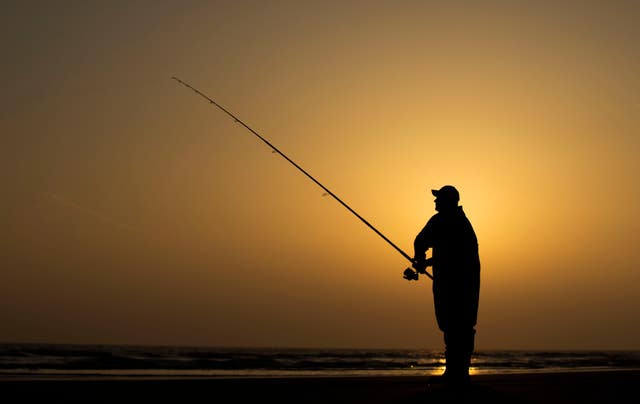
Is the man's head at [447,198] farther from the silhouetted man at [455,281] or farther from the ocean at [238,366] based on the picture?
the ocean at [238,366]

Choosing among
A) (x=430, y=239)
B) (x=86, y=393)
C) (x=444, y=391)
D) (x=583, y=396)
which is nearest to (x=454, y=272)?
(x=430, y=239)

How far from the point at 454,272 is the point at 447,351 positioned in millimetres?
846

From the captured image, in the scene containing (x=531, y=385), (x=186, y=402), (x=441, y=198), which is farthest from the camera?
(x=531, y=385)

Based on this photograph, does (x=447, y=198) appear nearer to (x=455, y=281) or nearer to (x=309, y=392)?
(x=455, y=281)

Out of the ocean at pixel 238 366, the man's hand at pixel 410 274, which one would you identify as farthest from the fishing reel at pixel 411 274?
the ocean at pixel 238 366

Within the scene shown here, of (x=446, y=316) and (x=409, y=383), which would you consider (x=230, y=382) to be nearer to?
(x=409, y=383)

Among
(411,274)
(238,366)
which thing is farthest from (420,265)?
(238,366)

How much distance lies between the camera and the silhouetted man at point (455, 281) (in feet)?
27.0

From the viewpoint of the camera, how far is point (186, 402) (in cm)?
691

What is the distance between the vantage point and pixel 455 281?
27.2ft

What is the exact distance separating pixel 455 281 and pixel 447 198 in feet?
2.93

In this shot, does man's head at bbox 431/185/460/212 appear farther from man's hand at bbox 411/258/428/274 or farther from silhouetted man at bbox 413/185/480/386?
man's hand at bbox 411/258/428/274

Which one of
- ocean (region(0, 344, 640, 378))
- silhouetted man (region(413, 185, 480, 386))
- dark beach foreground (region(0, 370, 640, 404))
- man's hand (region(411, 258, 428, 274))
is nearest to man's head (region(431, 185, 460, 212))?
silhouetted man (region(413, 185, 480, 386))

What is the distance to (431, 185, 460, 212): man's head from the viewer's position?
8422mm
